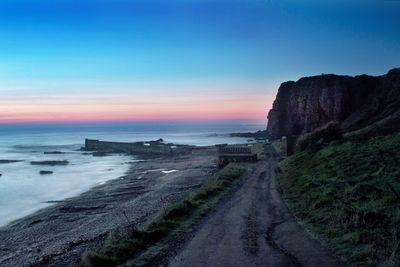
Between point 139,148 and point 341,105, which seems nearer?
point 341,105

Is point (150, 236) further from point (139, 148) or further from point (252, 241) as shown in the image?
point (139, 148)

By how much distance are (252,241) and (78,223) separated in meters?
15.6

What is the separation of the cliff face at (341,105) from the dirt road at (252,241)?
25.6m

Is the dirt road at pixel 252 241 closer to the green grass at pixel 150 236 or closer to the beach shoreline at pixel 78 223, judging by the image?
the green grass at pixel 150 236

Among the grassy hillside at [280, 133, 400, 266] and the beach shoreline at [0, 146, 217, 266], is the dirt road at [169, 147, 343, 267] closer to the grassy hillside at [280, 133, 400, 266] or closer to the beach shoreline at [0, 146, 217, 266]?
the grassy hillside at [280, 133, 400, 266]

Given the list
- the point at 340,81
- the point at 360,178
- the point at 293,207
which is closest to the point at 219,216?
the point at 293,207

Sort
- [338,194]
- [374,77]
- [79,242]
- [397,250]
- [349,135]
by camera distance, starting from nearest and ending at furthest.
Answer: [397,250] < [79,242] < [338,194] < [349,135] < [374,77]

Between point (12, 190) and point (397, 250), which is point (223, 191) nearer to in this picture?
point (397, 250)

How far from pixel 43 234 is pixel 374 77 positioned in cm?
7352

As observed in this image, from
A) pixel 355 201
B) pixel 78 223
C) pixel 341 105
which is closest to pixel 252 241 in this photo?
pixel 355 201

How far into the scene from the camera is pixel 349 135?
156ft

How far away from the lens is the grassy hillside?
568 inches

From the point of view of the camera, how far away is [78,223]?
2870 centimetres

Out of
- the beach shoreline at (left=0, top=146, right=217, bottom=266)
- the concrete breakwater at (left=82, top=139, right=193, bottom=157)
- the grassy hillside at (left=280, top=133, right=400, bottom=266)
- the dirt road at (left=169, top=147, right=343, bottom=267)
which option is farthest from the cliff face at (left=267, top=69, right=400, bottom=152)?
the concrete breakwater at (left=82, top=139, right=193, bottom=157)
